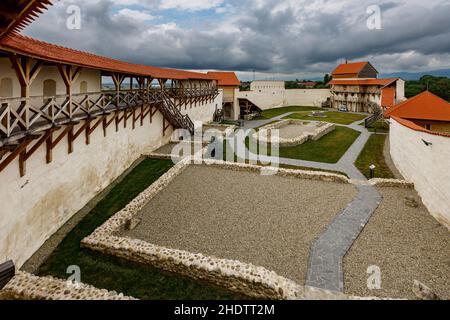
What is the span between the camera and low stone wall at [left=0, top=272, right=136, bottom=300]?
24.8 ft

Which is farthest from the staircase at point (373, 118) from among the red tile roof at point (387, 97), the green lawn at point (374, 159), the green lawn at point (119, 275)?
the green lawn at point (119, 275)

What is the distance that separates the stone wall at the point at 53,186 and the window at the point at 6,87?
2.28m

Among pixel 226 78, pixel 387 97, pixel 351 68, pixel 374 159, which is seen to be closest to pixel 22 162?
pixel 374 159

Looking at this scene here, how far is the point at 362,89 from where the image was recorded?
51.3 m

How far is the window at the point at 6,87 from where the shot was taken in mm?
9718

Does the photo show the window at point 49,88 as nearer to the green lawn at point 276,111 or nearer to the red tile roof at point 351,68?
the green lawn at point 276,111

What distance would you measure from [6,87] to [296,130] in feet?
96.2

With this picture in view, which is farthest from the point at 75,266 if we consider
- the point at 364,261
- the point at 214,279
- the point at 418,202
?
the point at 418,202

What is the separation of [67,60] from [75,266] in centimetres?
739

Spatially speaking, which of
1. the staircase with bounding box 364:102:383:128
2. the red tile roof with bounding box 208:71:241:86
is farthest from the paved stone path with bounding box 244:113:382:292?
the red tile roof with bounding box 208:71:241:86

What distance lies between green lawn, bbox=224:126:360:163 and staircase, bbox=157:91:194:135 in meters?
6.47
